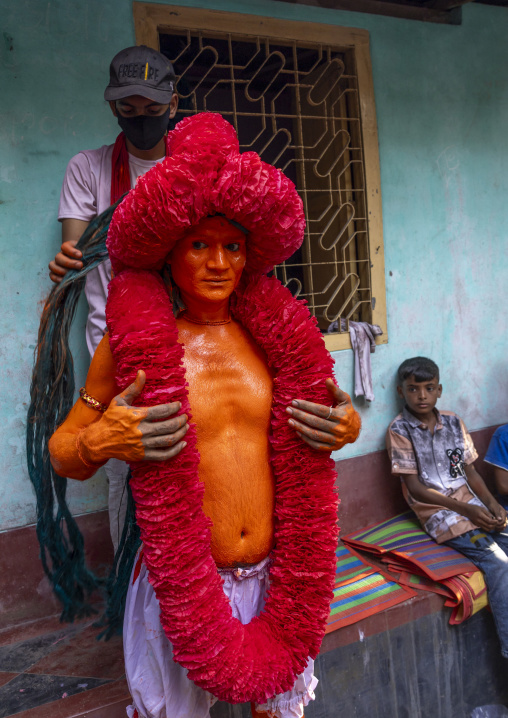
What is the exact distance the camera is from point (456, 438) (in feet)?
12.3

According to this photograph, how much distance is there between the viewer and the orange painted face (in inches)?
61.6

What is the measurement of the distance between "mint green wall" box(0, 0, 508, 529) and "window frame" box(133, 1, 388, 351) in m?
0.07

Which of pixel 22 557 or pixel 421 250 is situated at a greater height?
pixel 421 250

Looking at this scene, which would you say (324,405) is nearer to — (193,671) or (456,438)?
(193,671)

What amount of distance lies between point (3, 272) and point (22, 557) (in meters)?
1.39

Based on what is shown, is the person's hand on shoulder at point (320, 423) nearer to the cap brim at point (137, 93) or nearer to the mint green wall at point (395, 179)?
the cap brim at point (137, 93)

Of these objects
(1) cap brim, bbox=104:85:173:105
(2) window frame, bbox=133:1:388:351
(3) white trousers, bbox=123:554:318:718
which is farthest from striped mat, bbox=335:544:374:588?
(1) cap brim, bbox=104:85:173:105

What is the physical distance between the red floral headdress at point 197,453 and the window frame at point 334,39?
1857 millimetres

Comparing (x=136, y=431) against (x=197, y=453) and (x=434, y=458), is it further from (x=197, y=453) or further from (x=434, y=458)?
(x=434, y=458)

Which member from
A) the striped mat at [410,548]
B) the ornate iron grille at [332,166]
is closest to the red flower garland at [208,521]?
the striped mat at [410,548]

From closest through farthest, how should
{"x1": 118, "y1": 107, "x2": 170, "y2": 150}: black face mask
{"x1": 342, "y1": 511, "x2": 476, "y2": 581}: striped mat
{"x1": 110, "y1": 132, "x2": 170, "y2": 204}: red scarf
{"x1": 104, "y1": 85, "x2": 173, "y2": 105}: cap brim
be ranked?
{"x1": 104, "y1": 85, "x2": 173, "y2": 105}: cap brim, {"x1": 118, "y1": 107, "x2": 170, "y2": 150}: black face mask, {"x1": 110, "y1": 132, "x2": 170, "y2": 204}: red scarf, {"x1": 342, "y1": 511, "x2": 476, "y2": 581}: striped mat

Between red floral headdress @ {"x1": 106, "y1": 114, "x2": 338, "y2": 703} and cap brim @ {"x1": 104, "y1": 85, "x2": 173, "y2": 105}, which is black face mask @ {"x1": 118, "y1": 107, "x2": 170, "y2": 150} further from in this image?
red floral headdress @ {"x1": 106, "y1": 114, "x2": 338, "y2": 703}

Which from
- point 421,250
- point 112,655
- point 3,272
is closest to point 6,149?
point 3,272

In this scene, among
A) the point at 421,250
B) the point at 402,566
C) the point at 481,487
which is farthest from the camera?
the point at 421,250
